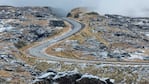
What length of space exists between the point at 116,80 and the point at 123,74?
8.15m

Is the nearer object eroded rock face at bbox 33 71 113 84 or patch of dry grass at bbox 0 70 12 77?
eroded rock face at bbox 33 71 113 84

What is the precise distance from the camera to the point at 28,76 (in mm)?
149500

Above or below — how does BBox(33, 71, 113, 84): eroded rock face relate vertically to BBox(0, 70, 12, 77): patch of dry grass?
above

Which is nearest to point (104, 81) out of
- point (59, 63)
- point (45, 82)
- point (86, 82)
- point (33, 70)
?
point (86, 82)

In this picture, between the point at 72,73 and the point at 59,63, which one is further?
the point at 59,63

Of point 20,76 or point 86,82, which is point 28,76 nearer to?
point 20,76

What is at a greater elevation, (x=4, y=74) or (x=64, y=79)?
(x=64, y=79)

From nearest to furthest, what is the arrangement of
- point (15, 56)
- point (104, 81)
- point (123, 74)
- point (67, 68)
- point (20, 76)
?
point (104, 81) < point (20, 76) < point (123, 74) < point (67, 68) < point (15, 56)

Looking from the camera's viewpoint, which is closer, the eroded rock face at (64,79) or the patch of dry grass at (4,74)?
the eroded rock face at (64,79)

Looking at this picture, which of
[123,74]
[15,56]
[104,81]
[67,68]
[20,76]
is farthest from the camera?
[15,56]

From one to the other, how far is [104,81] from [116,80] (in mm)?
34337

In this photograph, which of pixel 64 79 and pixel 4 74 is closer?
pixel 64 79

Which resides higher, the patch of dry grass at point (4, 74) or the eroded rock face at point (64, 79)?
the eroded rock face at point (64, 79)

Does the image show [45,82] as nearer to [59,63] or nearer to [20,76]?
[20,76]
